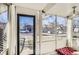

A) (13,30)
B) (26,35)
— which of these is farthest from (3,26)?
(26,35)

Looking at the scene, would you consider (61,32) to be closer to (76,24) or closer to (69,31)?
(69,31)

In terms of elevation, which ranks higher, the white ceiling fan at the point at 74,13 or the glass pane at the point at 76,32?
the white ceiling fan at the point at 74,13

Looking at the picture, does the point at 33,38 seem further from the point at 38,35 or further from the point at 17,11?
the point at 17,11

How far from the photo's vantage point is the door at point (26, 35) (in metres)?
1.51

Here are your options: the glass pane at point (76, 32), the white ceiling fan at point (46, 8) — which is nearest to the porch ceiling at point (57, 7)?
the white ceiling fan at point (46, 8)

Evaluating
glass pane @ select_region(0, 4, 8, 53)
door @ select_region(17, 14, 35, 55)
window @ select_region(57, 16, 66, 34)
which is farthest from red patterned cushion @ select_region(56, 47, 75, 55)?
glass pane @ select_region(0, 4, 8, 53)

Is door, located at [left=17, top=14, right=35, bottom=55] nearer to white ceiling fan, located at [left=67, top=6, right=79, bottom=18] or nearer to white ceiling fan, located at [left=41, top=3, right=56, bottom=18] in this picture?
white ceiling fan, located at [left=41, top=3, right=56, bottom=18]

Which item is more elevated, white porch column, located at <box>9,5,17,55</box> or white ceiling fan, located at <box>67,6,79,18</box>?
white ceiling fan, located at <box>67,6,79,18</box>

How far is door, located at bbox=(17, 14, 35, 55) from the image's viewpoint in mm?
1514

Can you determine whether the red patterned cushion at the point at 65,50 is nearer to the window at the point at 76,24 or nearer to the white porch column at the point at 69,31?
the white porch column at the point at 69,31

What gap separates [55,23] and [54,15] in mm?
101

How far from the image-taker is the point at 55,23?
1552mm

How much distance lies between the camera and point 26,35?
153 cm
